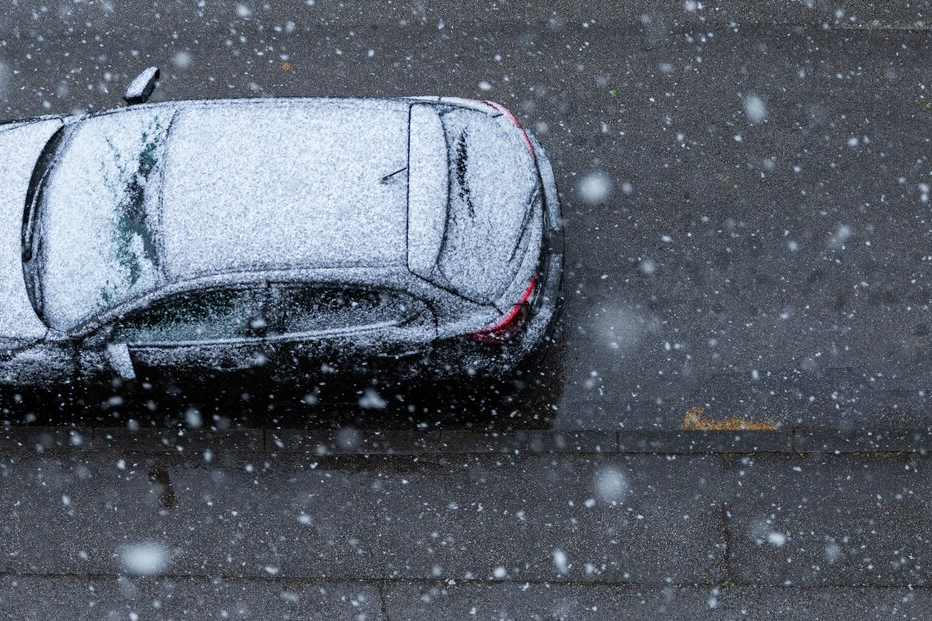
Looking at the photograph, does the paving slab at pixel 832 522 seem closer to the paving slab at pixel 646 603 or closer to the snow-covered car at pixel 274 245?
the paving slab at pixel 646 603

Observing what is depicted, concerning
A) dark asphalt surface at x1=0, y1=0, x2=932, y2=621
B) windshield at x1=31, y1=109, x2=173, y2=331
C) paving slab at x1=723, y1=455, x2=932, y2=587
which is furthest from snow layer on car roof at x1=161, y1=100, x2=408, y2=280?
paving slab at x1=723, y1=455, x2=932, y2=587

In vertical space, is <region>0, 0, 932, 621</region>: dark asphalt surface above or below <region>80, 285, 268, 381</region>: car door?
below

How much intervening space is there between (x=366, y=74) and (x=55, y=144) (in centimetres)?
232

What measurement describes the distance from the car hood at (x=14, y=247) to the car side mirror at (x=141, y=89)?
0.64 meters

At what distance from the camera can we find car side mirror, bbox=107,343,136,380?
454 cm

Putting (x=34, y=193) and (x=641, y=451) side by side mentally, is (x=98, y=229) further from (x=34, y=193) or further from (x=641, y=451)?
(x=641, y=451)

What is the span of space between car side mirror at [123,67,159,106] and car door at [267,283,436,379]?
6.17 feet

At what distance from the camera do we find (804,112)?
5.98 metres

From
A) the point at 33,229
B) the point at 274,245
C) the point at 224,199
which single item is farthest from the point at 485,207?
the point at 33,229

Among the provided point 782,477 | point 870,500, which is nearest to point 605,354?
point 782,477

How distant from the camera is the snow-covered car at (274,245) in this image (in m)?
4.24

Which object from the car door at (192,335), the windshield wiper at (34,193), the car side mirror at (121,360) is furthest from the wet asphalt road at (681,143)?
the car side mirror at (121,360)

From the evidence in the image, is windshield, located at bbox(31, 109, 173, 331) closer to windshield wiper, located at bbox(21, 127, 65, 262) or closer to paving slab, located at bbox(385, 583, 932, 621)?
windshield wiper, located at bbox(21, 127, 65, 262)

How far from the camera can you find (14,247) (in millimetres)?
4527
